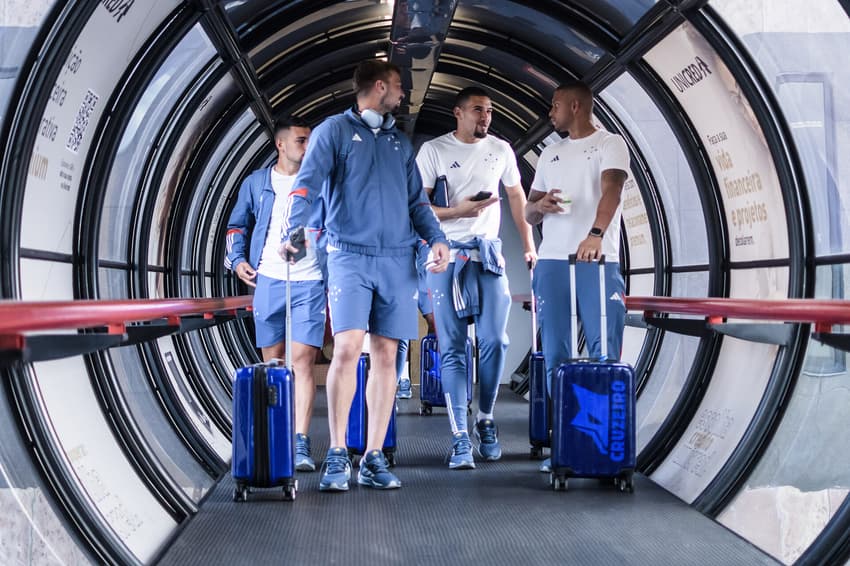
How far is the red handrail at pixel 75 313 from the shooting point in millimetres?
2301

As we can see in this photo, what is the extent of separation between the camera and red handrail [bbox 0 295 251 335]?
2301 mm

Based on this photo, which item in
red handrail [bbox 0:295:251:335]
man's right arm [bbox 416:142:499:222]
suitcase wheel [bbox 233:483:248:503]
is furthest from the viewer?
man's right arm [bbox 416:142:499:222]

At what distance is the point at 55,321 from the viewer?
2.55 m

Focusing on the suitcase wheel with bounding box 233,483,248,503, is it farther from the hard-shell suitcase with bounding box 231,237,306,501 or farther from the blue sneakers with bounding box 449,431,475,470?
the blue sneakers with bounding box 449,431,475,470

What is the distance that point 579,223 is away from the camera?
5.18 meters

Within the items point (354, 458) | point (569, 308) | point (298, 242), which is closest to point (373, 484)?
point (354, 458)

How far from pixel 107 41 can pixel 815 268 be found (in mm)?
3677

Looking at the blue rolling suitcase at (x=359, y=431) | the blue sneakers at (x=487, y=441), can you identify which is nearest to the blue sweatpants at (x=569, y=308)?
the blue sneakers at (x=487, y=441)

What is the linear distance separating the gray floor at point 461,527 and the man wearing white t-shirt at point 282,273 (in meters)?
0.52

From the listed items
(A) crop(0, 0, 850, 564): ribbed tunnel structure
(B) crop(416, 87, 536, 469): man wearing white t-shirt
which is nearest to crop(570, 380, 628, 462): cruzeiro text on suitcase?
Result: (A) crop(0, 0, 850, 564): ribbed tunnel structure

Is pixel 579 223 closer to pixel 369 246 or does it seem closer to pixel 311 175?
pixel 369 246

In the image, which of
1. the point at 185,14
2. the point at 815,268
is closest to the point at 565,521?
the point at 815,268

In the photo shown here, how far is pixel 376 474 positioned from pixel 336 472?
0.21 meters

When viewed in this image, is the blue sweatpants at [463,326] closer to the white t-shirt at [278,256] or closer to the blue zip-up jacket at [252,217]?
the white t-shirt at [278,256]
